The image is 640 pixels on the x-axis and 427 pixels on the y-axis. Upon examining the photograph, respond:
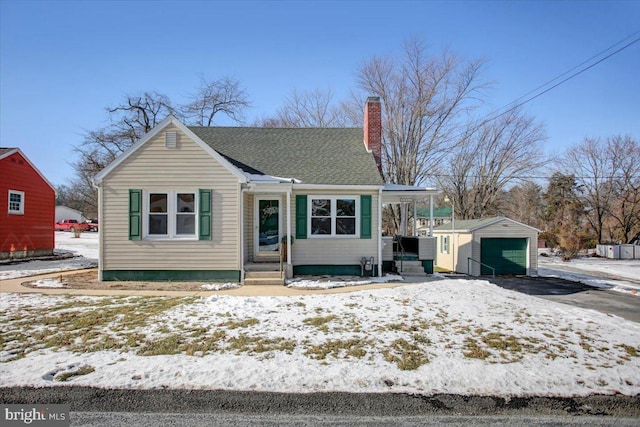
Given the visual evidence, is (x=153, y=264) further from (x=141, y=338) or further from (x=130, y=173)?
(x=141, y=338)

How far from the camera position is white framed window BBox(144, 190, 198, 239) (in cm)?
1101

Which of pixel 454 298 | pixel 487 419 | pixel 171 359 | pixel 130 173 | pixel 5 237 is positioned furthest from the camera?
pixel 5 237

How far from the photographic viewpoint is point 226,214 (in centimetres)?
1102

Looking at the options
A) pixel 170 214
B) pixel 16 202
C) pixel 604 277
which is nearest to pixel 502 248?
pixel 604 277

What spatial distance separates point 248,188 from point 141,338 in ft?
20.7

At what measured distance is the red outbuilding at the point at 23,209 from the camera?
17.7 metres

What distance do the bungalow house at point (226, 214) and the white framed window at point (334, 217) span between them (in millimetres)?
35

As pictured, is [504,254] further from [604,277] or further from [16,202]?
[16,202]

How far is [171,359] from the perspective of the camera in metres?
4.81

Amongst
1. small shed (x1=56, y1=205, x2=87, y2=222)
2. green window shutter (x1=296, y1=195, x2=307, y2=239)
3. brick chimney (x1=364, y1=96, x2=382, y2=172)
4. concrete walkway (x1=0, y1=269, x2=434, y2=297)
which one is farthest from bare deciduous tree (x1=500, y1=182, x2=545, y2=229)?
small shed (x1=56, y1=205, x2=87, y2=222)

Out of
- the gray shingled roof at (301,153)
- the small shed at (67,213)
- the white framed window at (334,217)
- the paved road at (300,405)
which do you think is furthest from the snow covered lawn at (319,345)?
the small shed at (67,213)

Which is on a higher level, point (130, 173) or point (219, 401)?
point (130, 173)

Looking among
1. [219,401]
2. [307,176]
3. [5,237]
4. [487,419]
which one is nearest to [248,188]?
[307,176]

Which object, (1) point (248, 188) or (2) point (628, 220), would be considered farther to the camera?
(2) point (628, 220)
